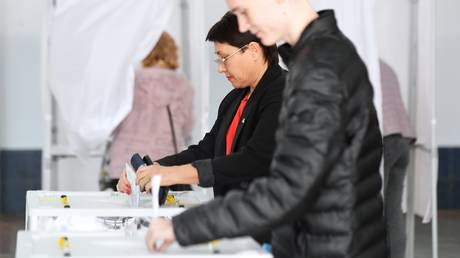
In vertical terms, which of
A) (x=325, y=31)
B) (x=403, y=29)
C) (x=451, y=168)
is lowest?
(x=451, y=168)

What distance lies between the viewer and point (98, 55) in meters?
5.07

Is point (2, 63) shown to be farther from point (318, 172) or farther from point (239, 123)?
point (318, 172)

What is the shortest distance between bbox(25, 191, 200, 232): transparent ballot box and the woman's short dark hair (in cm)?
50

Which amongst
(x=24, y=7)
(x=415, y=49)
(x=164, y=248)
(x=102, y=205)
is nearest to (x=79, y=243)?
(x=164, y=248)

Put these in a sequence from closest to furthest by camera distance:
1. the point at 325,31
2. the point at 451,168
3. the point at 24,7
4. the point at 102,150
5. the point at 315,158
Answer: the point at 315,158 → the point at 325,31 → the point at 102,150 → the point at 24,7 → the point at 451,168

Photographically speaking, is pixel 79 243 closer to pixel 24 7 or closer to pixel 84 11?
pixel 84 11

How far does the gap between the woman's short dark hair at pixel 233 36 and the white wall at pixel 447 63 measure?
488 centimetres

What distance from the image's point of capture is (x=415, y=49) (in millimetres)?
5176

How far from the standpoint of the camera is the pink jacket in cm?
514

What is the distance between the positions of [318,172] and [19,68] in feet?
18.7

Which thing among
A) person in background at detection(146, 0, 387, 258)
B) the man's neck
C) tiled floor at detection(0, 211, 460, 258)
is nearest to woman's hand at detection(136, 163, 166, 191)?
person in background at detection(146, 0, 387, 258)

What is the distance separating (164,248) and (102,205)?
862 millimetres

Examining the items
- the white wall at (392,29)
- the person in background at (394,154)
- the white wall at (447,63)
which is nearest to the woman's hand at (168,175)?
the person in background at (394,154)

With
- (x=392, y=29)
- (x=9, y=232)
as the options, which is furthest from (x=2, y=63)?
(x=392, y=29)
